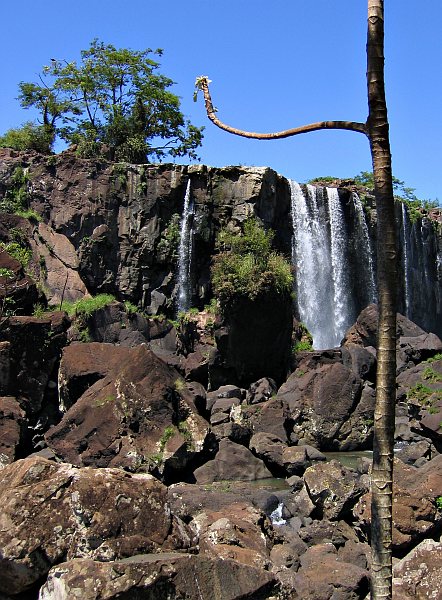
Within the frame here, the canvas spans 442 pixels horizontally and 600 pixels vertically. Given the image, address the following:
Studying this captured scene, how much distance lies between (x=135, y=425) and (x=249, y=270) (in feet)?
43.3

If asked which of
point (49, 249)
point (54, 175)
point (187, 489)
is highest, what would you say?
point (54, 175)

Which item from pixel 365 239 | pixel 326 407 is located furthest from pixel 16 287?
pixel 365 239

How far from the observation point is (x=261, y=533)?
10.9m

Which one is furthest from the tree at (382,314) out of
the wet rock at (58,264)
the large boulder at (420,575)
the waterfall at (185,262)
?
the wet rock at (58,264)

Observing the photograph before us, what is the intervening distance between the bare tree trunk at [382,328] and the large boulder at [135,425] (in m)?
14.6

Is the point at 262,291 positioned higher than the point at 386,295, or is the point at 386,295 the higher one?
the point at 262,291

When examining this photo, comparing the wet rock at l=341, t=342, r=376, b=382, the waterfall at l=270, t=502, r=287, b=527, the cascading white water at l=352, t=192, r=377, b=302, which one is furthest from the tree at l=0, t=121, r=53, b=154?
the waterfall at l=270, t=502, r=287, b=527

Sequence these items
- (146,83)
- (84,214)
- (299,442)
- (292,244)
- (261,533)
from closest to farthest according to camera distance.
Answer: (261,533), (299,442), (84,214), (292,244), (146,83)

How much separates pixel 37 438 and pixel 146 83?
2732cm

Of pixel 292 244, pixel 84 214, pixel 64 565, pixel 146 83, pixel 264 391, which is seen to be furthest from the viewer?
pixel 146 83

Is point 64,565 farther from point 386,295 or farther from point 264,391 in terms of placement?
point 264,391

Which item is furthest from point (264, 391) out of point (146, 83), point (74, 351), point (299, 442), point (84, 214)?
point (146, 83)

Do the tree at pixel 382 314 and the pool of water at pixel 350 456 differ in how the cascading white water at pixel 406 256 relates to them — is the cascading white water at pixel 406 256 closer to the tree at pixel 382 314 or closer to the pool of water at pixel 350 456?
the pool of water at pixel 350 456

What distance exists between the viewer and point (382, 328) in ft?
16.1
